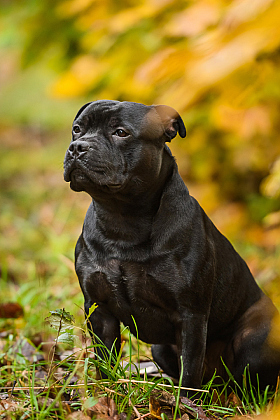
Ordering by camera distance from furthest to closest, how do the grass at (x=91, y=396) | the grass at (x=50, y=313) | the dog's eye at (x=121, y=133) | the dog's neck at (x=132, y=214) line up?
the dog's neck at (x=132, y=214), the dog's eye at (x=121, y=133), the grass at (x=50, y=313), the grass at (x=91, y=396)

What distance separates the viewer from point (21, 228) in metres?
6.09

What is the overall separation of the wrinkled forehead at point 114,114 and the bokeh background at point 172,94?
11.5 inches

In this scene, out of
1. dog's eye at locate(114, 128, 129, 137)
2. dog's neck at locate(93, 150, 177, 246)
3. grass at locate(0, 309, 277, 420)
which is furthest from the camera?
dog's neck at locate(93, 150, 177, 246)

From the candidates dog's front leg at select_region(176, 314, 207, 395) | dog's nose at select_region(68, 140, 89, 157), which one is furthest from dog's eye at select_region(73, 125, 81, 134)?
dog's front leg at select_region(176, 314, 207, 395)

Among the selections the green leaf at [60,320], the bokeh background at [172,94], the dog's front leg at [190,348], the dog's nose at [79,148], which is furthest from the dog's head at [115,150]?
the dog's front leg at [190,348]

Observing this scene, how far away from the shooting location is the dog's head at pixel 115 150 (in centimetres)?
209

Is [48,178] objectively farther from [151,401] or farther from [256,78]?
[151,401]

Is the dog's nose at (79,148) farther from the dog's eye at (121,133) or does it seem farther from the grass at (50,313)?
the grass at (50,313)

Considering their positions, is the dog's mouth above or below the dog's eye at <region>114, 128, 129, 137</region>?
below

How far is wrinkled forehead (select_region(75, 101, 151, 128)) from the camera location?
84.7 inches

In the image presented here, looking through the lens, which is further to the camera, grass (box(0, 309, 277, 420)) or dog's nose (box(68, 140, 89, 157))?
dog's nose (box(68, 140, 89, 157))

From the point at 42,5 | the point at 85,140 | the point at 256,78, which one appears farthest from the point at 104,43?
the point at 85,140

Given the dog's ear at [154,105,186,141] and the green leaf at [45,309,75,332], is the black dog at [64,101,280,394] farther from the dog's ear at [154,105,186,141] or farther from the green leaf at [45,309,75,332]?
the green leaf at [45,309,75,332]

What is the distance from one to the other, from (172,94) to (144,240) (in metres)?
0.93
